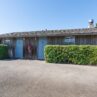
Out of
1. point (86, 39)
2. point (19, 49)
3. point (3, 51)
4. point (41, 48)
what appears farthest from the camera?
point (19, 49)

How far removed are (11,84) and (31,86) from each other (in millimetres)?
Answer: 912

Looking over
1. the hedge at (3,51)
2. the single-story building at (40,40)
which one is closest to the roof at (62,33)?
the single-story building at (40,40)

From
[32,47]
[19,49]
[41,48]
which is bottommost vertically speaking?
[19,49]

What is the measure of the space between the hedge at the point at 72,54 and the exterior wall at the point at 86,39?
2.83m

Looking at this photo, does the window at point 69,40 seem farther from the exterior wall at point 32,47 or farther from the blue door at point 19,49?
the blue door at point 19,49

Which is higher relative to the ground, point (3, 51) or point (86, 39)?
point (86, 39)

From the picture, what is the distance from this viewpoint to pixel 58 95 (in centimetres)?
621

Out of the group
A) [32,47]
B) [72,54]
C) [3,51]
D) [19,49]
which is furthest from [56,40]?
[3,51]

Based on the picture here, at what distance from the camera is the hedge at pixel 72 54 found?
14.4 m

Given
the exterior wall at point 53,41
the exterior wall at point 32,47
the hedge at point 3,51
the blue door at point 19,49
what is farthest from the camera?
the blue door at point 19,49

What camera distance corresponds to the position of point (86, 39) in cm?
1762

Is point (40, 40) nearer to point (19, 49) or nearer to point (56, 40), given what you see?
point (56, 40)

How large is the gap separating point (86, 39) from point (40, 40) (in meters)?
5.14

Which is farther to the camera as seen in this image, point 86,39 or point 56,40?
point 56,40
